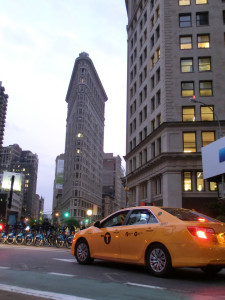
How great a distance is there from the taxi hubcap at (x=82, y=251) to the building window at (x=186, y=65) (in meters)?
31.6

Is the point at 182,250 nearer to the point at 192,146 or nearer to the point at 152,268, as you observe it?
the point at 152,268

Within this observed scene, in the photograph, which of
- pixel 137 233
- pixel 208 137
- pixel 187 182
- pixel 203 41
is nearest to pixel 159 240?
pixel 137 233

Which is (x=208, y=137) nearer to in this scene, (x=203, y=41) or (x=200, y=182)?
(x=200, y=182)

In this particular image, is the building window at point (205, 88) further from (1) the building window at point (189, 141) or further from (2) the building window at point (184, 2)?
(2) the building window at point (184, 2)

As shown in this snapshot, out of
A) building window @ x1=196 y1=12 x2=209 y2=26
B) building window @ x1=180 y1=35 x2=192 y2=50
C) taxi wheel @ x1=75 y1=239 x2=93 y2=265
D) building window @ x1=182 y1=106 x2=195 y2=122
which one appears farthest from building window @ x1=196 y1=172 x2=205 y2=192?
taxi wheel @ x1=75 y1=239 x2=93 y2=265

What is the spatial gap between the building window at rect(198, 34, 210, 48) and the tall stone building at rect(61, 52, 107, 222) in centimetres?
8603

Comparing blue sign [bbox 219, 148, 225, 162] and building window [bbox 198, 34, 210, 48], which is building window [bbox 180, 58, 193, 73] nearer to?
building window [bbox 198, 34, 210, 48]

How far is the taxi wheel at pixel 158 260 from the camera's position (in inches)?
278

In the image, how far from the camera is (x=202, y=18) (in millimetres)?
39406

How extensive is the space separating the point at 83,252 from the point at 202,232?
13.3 feet

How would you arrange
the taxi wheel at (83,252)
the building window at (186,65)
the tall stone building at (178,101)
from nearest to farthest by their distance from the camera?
the taxi wheel at (83,252) → the tall stone building at (178,101) → the building window at (186,65)

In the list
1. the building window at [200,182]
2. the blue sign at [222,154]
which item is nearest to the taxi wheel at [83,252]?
the blue sign at [222,154]

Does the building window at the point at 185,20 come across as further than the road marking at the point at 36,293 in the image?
Yes

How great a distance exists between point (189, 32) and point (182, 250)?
36736 millimetres
